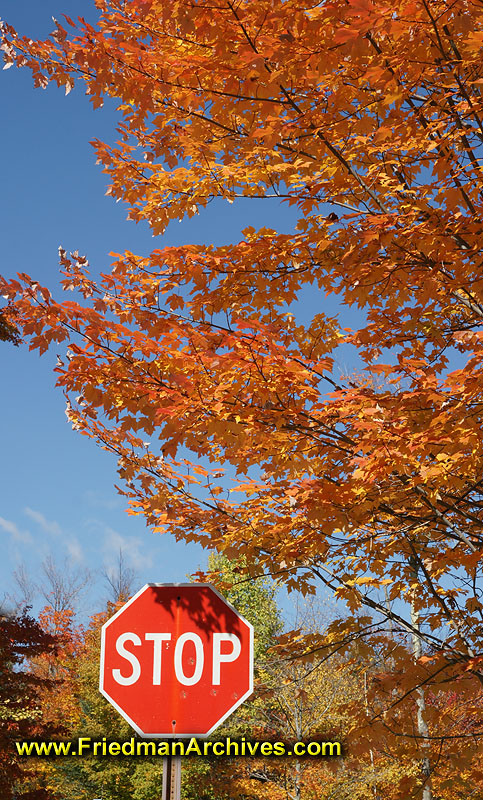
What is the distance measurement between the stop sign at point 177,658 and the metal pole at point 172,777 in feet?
0.74

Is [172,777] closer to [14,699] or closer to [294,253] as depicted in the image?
[294,253]

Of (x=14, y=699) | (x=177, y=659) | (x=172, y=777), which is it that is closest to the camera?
(x=172, y=777)

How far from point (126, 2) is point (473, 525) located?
5.11m

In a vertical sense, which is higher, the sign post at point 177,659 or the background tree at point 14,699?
the background tree at point 14,699

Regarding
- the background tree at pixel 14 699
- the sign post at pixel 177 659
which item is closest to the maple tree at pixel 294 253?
the sign post at pixel 177 659

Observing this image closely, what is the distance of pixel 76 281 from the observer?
5.57 meters

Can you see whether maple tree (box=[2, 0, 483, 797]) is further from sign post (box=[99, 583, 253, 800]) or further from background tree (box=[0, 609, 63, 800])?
background tree (box=[0, 609, 63, 800])

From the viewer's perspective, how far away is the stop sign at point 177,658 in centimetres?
369

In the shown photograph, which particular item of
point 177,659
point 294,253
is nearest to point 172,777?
point 177,659

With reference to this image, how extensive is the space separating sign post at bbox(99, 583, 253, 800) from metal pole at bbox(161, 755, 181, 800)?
0.61ft

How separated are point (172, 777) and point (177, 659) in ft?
2.06

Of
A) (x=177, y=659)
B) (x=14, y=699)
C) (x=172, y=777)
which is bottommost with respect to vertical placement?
(x=172, y=777)

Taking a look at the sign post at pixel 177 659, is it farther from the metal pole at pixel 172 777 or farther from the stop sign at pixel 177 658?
the metal pole at pixel 172 777

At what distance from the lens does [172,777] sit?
11.0 feet
